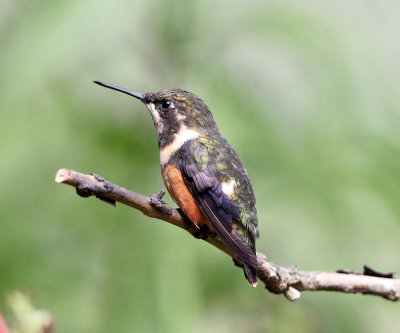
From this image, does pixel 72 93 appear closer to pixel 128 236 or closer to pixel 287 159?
pixel 128 236

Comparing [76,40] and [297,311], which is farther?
A: [297,311]

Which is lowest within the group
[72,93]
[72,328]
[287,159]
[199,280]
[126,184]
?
[72,328]

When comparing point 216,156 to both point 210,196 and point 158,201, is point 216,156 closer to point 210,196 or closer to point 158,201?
point 210,196

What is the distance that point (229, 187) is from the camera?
3025 mm

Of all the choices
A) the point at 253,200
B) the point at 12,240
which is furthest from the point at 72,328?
the point at 253,200

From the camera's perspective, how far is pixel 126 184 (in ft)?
12.3

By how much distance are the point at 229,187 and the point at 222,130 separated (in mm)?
925

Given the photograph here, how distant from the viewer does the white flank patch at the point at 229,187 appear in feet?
9.85

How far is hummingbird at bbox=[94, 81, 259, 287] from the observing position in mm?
2781

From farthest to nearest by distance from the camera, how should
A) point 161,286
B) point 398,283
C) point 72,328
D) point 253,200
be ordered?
1. point 72,328
2. point 161,286
3. point 253,200
4. point 398,283

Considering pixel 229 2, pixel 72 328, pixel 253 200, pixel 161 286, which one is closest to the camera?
pixel 253 200

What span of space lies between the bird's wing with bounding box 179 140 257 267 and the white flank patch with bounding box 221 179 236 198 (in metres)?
0.05

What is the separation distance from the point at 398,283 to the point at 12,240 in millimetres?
2285

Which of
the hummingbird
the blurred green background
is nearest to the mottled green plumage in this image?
the hummingbird
